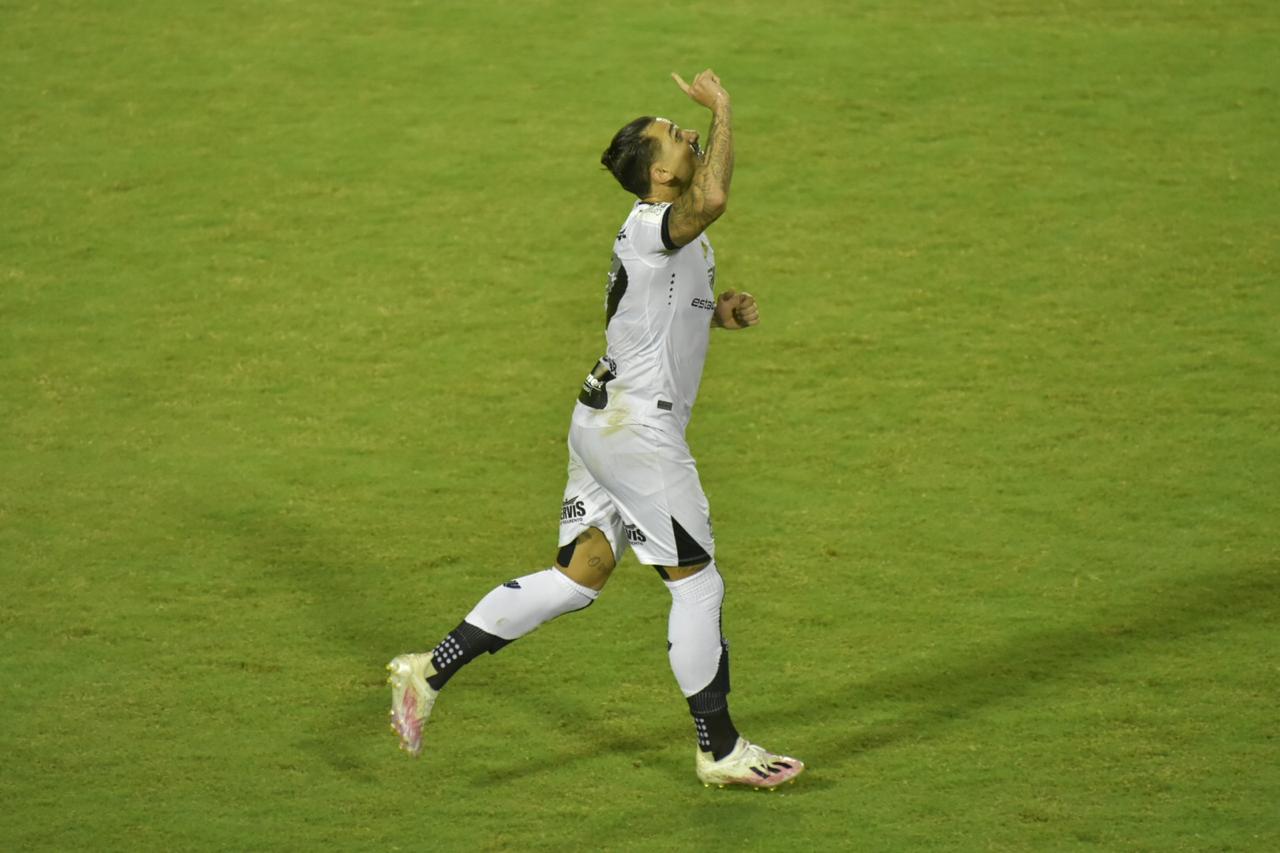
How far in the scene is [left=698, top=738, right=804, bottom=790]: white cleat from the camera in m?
4.98

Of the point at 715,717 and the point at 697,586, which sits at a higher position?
the point at 697,586

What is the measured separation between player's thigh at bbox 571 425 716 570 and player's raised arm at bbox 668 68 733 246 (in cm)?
59

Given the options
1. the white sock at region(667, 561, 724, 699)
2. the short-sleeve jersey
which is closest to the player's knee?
the white sock at region(667, 561, 724, 699)

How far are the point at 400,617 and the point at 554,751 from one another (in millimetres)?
1152

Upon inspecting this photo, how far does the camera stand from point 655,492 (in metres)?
4.93

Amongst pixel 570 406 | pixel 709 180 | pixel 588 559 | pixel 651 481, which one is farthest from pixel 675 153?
pixel 570 406

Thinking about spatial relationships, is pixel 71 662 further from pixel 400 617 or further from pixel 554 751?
pixel 554 751

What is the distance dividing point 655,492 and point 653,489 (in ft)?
0.03

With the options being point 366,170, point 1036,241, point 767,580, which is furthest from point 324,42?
point 767,580

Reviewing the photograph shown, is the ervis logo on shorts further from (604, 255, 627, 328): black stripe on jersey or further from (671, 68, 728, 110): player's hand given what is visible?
(671, 68, 728, 110): player's hand

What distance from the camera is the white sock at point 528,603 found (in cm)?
509

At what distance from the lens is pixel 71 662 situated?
5.89 metres

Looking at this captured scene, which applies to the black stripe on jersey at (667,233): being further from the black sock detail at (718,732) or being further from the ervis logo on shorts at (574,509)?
the black sock detail at (718,732)

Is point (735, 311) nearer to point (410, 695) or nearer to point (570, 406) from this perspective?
point (410, 695)
